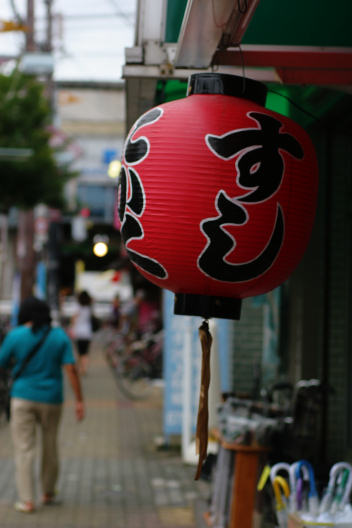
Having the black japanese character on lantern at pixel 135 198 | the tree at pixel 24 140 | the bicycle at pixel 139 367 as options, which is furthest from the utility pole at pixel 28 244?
the black japanese character on lantern at pixel 135 198

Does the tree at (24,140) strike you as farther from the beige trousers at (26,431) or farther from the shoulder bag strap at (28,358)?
the beige trousers at (26,431)

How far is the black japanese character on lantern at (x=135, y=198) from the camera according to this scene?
3371 millimetres

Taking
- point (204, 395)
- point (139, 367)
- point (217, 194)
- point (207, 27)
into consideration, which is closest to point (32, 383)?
point (204, 395)

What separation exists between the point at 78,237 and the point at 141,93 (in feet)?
99.8

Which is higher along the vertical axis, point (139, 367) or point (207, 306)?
point (207, 306)

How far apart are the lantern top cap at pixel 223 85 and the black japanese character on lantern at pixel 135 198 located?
20cm

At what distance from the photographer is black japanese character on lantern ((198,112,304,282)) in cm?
318

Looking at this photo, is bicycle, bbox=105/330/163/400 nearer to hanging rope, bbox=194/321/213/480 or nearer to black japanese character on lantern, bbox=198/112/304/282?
hanging rope, bbox=194/321/213/480

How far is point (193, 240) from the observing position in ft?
10.5

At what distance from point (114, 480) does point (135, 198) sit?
646cm

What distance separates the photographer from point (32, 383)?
7.64 metres

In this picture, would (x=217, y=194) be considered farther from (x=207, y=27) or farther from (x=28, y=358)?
(x=28, y=358)

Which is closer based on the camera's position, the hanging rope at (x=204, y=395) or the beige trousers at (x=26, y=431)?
the hanging rope at (x=204, y=395)

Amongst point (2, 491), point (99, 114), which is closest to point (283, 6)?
point (2, 491)
